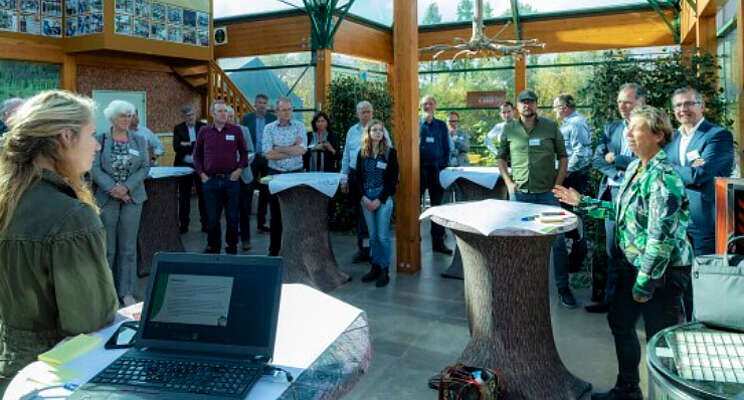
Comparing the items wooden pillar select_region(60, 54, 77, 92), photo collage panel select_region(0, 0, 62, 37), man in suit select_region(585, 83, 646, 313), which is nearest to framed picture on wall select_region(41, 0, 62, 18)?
photo collage panel select_region(0, 0, 62, 37)

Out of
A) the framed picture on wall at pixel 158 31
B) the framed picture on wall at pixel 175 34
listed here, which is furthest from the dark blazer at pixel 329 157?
A: the framed picture on wall at pixel 175 34

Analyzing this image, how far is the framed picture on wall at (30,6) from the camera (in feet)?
32.4

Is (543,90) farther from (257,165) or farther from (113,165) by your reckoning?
(113,165)

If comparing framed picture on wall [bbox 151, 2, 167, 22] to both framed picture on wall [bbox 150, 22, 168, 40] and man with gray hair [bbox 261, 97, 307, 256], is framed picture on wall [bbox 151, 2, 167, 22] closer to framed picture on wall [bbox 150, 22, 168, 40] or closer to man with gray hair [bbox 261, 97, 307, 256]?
framed picture on wall [bbox 150, 22, 168, 40]

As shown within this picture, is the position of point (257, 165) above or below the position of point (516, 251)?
above

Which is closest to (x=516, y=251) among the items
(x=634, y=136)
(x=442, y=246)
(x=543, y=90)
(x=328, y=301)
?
(x=634, y=136)

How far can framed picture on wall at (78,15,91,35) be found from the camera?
33.6ft

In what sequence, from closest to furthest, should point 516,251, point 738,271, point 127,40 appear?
point 738,271 < point 516,251 < point 127,40

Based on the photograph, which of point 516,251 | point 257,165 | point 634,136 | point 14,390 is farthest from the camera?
point 257,165

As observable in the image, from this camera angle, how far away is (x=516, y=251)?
3.20 meters

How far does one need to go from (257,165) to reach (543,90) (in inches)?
285

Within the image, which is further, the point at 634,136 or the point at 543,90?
the point at 543,90

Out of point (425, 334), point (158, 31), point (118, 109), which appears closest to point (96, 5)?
point (158, 31)

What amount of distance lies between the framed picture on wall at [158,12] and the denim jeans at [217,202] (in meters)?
5.93
